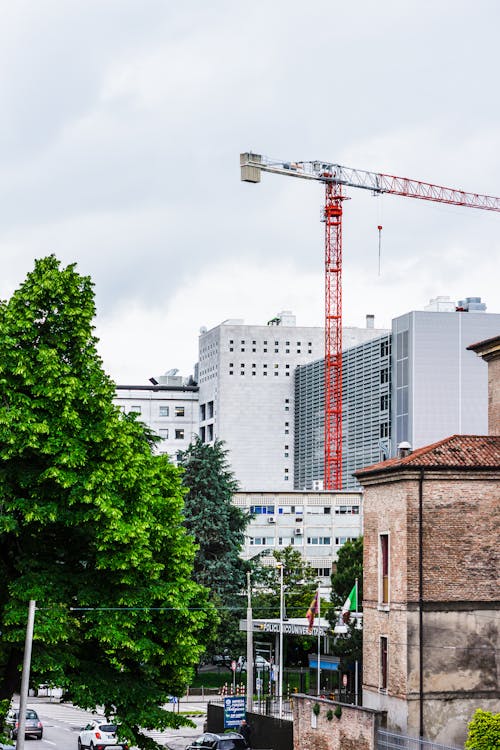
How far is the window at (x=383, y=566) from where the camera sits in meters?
42.8

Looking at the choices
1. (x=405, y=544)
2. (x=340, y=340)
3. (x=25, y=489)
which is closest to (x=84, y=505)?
(x=25, y=489)

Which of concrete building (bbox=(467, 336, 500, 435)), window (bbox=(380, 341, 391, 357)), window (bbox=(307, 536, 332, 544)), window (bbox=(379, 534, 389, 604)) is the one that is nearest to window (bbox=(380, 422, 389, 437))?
window (bbox=(380, 341, 391, 357))

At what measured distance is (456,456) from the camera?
138 feet

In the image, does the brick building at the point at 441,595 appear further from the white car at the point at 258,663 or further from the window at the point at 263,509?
the window at the point at 263,509

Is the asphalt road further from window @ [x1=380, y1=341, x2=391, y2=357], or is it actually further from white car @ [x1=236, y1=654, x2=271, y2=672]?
window @ [x1=380, y1=341, x2=391, y2=357]

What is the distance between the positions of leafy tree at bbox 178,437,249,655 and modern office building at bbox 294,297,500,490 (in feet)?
160

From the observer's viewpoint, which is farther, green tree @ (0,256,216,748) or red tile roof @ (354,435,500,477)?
red tile roof @ (354,435,500,477)

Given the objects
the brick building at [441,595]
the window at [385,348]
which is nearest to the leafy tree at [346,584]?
the brick building at [441,595]

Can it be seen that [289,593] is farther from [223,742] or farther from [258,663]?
[223,742]

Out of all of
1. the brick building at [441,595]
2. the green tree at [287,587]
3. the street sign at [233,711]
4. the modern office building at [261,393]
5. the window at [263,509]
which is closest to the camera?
the brick building at [441,595]

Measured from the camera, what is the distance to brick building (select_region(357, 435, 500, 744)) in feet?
133

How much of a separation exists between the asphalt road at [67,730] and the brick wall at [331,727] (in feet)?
50.4

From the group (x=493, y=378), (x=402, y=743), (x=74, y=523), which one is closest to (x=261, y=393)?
(x=493, y=378)

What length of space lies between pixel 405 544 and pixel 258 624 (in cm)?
3599
